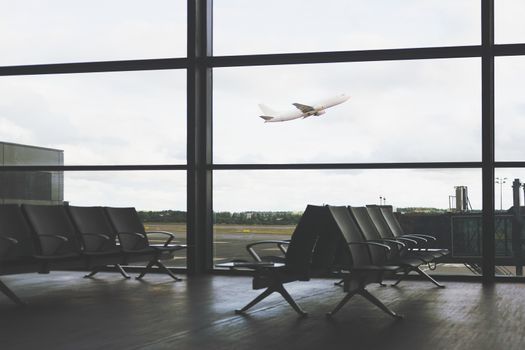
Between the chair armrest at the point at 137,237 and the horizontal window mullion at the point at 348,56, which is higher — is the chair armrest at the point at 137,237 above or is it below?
below

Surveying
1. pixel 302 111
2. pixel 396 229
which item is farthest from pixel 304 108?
pixel 396 229

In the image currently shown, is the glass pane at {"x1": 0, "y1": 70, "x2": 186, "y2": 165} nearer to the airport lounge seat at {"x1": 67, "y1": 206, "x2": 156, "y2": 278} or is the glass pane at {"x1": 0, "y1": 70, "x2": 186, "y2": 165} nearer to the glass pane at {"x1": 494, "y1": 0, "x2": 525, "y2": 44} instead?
the airport lounge seat at {"x1": 67, "y1": 206, "x2": 156, "y2": 278}

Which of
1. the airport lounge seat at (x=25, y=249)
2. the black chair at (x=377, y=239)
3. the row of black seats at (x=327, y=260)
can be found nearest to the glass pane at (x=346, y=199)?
the black chair at (x=377, y=239)

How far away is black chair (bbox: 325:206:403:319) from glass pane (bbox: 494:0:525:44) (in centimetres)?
346

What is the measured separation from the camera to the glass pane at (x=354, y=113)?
27.6ft

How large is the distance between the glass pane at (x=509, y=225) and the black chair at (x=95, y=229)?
407 centimetres

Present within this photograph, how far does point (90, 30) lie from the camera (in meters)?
9.55

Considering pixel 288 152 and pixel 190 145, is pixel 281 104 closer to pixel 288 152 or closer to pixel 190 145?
pixel 288 152

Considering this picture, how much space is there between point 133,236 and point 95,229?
1.97ft

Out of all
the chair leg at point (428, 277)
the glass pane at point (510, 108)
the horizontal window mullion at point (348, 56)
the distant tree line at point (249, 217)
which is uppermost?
the horizontal window mullion at point (348, 56)

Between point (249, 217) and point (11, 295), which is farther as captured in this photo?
point (249, 217)

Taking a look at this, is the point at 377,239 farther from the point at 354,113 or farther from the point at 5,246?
the point at 5,246

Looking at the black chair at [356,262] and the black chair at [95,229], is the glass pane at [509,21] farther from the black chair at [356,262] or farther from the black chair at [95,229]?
the black chair at [95,229]

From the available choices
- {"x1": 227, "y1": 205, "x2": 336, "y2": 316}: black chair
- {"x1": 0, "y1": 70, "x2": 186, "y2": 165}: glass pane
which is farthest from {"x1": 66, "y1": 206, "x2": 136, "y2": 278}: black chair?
{"x1": 227, "y1": 205, "x2": 336, "y2": 316}: black chair
